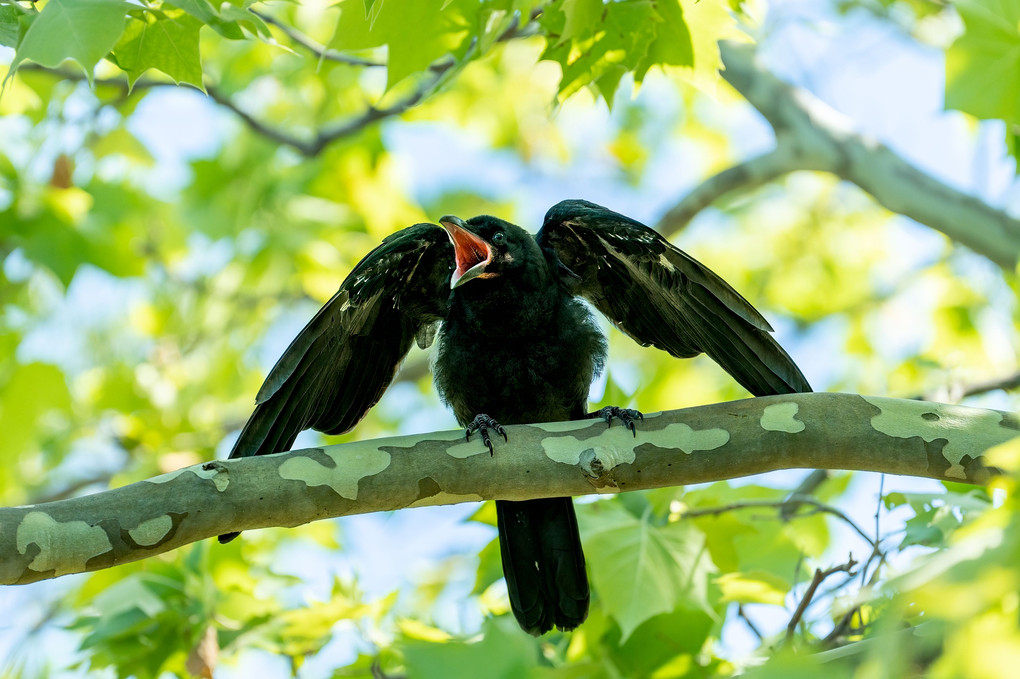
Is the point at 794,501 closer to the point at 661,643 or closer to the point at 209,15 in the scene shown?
the point at 661,643

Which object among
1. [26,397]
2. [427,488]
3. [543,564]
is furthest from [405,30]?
[26,397]

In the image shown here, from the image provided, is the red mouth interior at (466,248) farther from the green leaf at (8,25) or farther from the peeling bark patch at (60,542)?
the peeling bark patch at (60,542)

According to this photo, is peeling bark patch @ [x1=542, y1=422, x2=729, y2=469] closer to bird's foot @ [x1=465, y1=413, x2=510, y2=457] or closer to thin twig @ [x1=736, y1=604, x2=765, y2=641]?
bird's foot @ [x1=465, y1=413, x2=510, y2=457]

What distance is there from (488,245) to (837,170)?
2611mm

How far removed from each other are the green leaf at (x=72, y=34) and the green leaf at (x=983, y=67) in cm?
265

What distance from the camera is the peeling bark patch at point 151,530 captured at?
2340 mm

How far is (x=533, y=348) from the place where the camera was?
12.6 feet

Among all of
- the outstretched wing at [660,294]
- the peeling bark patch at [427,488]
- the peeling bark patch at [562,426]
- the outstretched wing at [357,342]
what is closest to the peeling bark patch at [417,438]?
the peeling bark patch at [427,488]

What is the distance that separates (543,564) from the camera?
371 centimetres

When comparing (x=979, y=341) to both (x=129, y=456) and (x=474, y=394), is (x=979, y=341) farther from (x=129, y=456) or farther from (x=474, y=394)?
(x=129, y=456)

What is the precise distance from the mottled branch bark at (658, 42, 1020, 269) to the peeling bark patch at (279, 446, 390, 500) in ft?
11.1

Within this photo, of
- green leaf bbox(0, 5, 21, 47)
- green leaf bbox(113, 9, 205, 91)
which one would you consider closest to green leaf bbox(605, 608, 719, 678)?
green leaf bbox(113, 9, 205, 91)

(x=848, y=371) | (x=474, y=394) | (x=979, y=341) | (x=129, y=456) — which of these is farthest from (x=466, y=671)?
(x=848, y=371)

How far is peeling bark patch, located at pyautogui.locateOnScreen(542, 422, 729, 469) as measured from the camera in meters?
2.65
